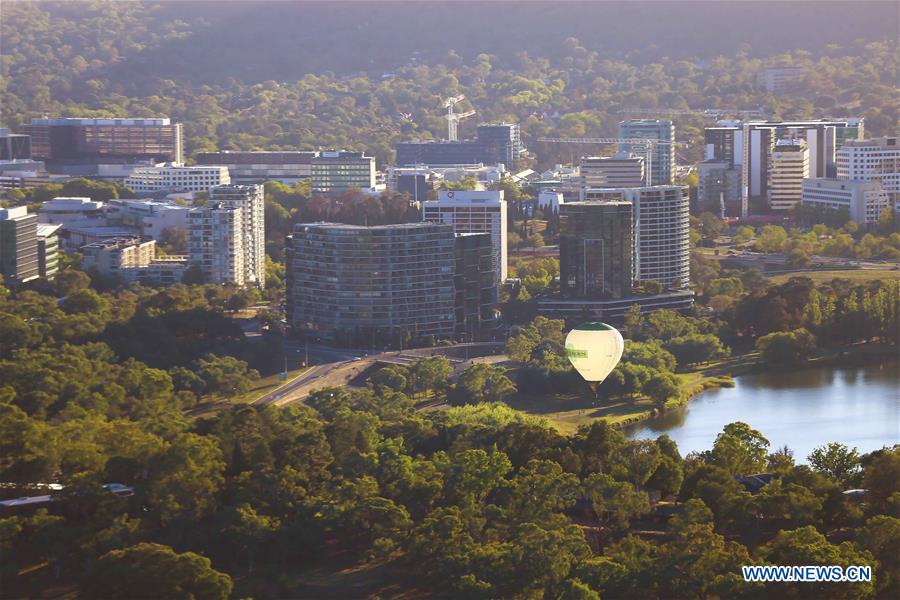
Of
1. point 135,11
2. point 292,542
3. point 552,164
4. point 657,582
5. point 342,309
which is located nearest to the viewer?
point 657,582

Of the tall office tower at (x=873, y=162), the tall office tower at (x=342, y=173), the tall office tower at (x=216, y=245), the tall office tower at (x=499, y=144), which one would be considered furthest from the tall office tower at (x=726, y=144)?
the tall office tower at (x=216, y=245)

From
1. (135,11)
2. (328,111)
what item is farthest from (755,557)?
(135,11)

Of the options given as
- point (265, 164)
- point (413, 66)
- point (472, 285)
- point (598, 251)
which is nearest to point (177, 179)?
point (265, 164)

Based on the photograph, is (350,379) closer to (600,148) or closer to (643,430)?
(643,430)

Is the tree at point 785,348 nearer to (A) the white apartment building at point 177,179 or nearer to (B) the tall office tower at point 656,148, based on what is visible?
(B) the tall office tower at point 656,148

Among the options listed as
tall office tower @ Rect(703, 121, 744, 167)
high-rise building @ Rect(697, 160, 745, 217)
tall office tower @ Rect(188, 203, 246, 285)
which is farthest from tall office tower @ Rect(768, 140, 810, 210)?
tall office tower @ Rect(188, 203, 246, 285)

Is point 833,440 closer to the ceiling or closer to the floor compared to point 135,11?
closer to the floor
